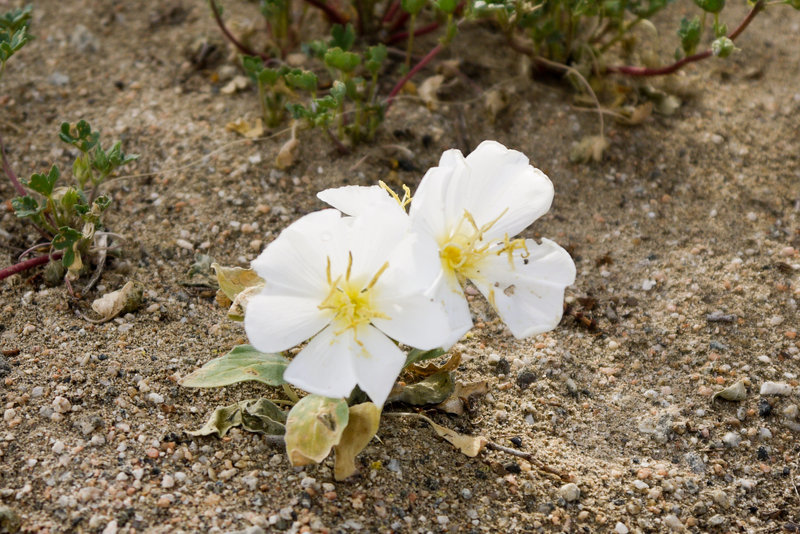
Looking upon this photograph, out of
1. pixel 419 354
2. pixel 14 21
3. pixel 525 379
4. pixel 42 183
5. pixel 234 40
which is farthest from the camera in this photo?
pixel 234 40

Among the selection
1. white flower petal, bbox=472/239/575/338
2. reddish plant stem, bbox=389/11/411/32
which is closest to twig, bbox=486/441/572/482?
white flower petal, bbox=472/239/575/338

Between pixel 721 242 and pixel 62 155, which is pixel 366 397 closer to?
pixel 721 242

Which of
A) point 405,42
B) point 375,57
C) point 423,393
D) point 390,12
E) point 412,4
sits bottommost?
point 423,393

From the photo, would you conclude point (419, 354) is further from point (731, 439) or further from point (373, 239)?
point (731, 439)

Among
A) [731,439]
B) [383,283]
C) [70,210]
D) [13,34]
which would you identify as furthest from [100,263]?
[731,439]

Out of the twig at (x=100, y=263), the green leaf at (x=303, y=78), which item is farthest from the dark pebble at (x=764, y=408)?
the twig at (x=100, y=263)

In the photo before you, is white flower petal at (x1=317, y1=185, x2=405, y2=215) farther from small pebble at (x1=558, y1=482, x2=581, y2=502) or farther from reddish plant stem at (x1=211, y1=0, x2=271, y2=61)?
reddish plant stem at (x1=211, y1=0, x2=271, y2=61)

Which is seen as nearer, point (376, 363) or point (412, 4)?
point (376, 363)
